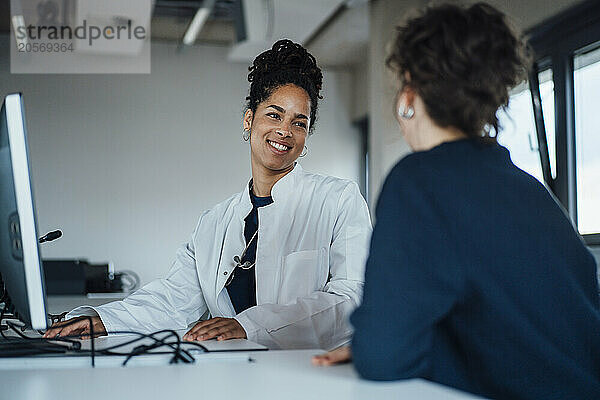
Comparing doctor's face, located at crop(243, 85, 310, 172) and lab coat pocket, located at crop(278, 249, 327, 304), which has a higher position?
doctor's face, located at crop(243, 85, 310, 172)

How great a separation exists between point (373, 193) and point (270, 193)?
3.94 metres

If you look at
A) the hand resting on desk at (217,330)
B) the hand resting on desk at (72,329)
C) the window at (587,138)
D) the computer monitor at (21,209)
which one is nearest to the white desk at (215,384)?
the computer monitor at (21,209)

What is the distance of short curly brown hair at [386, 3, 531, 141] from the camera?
3.68 feet

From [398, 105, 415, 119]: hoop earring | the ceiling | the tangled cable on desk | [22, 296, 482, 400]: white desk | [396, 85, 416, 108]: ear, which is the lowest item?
the tangled cable on desk

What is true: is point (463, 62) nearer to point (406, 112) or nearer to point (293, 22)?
point (406, 112)

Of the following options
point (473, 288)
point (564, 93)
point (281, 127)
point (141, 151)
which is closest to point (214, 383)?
point (473, 288)

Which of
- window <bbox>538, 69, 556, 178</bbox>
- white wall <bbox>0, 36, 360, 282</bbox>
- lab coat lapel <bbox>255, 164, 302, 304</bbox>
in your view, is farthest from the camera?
white wall <bbox>0, 36, 360, 282</bbox>

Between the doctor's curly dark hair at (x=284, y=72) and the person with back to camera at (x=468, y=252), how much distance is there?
1.14 m

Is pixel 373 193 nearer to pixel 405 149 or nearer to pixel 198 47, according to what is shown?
pixel 405 149

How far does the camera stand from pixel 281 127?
7.59 ft

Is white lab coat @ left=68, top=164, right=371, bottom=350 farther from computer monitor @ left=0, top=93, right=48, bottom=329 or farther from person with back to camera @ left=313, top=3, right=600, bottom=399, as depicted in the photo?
person with back to camera @ left=313, top=3, right=600, bottom=399

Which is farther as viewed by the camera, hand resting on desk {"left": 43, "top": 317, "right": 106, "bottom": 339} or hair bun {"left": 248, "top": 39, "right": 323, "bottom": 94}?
hair bun {"left": 248, "top": 39, "right": 323, "bottom": 94}

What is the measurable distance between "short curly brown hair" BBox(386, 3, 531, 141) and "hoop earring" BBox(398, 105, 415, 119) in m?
0.03

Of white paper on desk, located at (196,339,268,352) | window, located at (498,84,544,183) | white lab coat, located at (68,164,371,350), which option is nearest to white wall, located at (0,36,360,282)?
window, located at (498,84,544,183)
